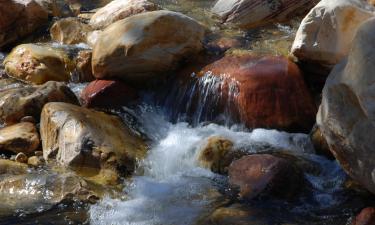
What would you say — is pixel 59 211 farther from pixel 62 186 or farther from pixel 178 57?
pixel 178 57

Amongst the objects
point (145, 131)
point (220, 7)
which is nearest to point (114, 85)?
point (145, 131)

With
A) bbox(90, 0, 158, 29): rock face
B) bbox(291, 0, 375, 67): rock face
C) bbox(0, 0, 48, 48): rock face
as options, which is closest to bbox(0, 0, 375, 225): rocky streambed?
bbox(291, 0, 375, 67): rock face

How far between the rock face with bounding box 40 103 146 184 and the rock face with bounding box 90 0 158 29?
2372mm

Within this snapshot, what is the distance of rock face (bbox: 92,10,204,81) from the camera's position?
5.72m

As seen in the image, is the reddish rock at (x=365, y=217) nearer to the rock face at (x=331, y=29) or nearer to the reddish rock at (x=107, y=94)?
the rock face at (x=331, y=29)

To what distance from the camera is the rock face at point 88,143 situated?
15.2 feet

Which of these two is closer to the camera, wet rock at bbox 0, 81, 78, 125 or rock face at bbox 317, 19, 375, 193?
rock face at bbox 317, 19, 375, 193

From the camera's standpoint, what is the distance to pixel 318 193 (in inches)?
167

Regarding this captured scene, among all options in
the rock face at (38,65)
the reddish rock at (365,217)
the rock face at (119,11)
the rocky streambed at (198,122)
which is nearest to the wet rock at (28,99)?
the rocky streambed at (198,122)

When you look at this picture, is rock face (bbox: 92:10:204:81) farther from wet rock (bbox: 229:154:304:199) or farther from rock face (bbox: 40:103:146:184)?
wet rock (bbox: 229:154:304:199)

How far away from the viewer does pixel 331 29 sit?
512 cm

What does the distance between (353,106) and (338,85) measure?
180mm

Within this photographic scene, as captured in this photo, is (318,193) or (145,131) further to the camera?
(145,131)

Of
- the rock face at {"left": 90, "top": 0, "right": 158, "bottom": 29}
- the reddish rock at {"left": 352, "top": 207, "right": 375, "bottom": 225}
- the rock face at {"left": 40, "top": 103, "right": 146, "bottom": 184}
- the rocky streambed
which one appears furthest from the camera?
the rock face at {"left": 90, "top": 0, "right": 158, "bottom": 29}
